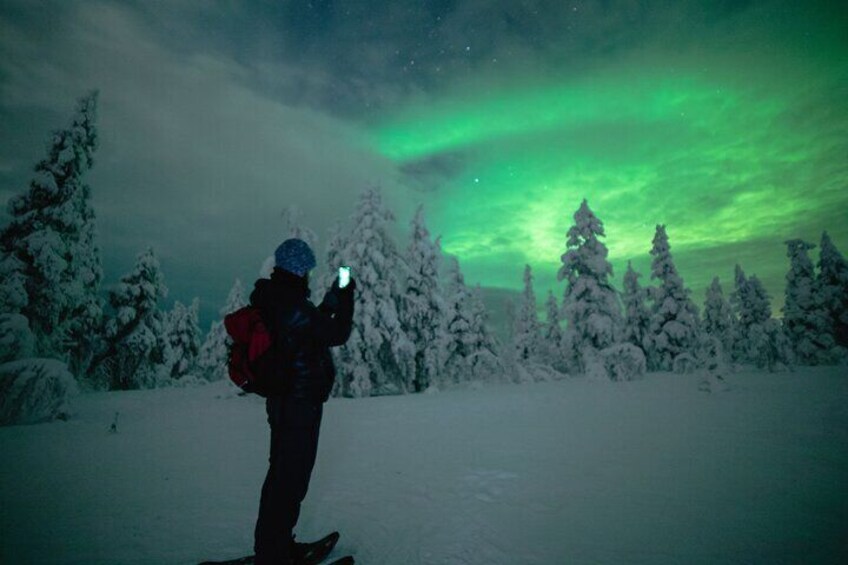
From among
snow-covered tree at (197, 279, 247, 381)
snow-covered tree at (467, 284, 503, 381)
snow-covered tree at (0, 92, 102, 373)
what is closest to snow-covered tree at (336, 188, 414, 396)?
snow-covered tree at (467, 284, 503, 381)

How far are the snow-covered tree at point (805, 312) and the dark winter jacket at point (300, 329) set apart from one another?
158ft

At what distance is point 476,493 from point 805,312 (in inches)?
1824

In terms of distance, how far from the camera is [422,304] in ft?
90.7

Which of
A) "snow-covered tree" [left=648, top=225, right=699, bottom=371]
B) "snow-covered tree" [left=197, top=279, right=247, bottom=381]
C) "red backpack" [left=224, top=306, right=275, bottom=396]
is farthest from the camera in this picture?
"snow-covered tree" [left=197, top=279, right=247, bottom=381]

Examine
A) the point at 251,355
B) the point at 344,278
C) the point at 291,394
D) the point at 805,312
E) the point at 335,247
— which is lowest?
the point at 291,394

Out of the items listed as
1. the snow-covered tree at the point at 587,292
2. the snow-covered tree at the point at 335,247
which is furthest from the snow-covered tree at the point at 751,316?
the snow-covered tree at the point at 335,247

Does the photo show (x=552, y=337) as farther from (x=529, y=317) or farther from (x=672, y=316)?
(x=672, y=316)

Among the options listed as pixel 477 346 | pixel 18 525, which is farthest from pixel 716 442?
pixel 477 346

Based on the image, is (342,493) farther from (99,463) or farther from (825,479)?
(825,479)

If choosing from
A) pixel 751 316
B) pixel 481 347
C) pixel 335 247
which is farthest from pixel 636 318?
pixel 335 247

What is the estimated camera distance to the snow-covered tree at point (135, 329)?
29.9 m

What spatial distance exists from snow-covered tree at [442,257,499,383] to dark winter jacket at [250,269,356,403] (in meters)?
25.3

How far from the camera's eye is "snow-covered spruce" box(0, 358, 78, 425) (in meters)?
11.7

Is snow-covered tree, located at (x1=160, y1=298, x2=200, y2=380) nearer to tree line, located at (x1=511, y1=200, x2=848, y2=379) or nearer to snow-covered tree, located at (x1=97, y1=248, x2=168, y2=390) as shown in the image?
snow-covered tree, located at (x1=97, y1=248, x2=168, y2=390)
